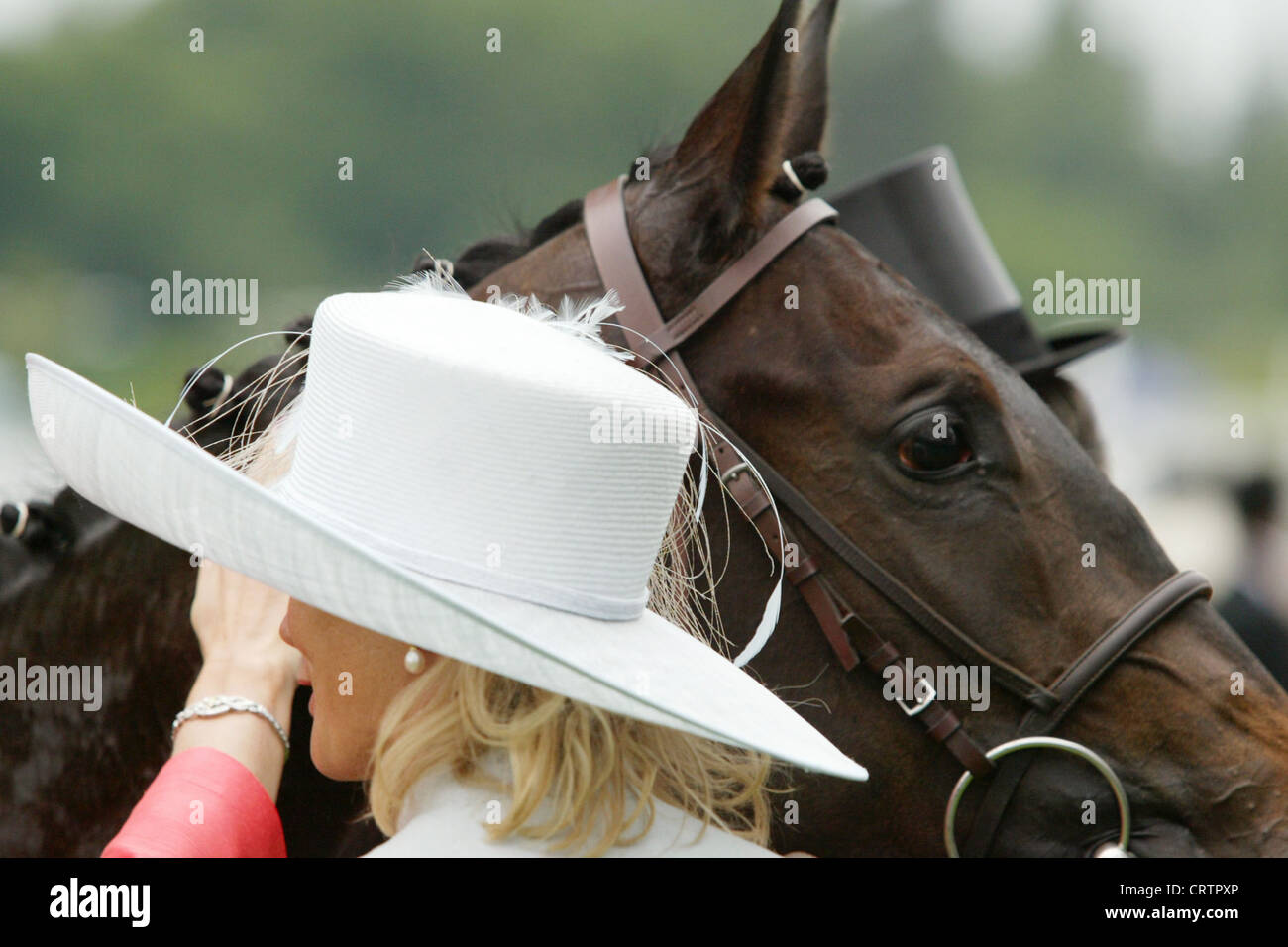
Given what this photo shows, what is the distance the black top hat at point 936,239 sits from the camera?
350cm

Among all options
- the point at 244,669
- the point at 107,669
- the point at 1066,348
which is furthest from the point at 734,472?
the point at 1066,348

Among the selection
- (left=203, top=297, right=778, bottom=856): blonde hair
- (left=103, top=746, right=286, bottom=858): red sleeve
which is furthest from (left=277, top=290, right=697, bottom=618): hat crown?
(left=103, top=746, right=286, bottom=858): red sleeve

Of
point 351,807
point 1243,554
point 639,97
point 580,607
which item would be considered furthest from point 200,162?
point 580,607

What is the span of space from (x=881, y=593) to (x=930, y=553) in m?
0.12

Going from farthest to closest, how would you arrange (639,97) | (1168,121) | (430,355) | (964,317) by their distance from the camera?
Answer: 1. (1168,121)
2. (639,97)
3. (964,317)
4. (430,355)

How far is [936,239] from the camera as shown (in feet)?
11.7

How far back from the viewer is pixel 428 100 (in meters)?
10.6

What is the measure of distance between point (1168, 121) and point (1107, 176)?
82 centimetres

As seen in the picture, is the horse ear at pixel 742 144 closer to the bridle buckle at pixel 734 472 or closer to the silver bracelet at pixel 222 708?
the bridle buckle at pixel 734 472

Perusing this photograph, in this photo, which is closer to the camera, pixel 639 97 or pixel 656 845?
pixel 656 845

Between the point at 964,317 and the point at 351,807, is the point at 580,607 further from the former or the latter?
the point at 964,317

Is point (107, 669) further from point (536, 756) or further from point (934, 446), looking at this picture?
point (934, 446)

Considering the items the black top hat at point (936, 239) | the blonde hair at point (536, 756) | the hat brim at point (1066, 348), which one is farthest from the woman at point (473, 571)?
the hat brim at point (1066, 348)

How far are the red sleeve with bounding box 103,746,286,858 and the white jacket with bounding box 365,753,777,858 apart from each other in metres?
0.38
